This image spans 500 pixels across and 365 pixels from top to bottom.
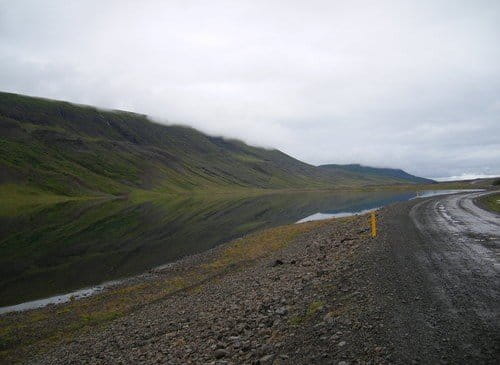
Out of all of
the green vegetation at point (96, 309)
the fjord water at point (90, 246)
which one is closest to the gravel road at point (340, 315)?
the green vegetation at point (96, 309)

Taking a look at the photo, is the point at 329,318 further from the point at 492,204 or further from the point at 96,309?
the point at 492,204

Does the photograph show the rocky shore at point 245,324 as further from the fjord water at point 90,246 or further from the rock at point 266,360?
the fjord water at point 90,246

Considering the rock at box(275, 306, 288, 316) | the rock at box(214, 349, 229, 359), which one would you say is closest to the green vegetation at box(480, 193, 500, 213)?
the rock at box(275, 306, 288, 316)

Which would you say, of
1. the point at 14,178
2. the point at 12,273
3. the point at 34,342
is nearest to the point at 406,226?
the point at 34,342

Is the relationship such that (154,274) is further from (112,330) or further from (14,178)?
(14,178)

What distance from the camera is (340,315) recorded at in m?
12.3

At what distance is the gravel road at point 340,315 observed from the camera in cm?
970

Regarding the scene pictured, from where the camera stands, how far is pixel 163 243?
51.7m

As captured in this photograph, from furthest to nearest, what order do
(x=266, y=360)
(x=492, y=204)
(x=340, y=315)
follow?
(x=492, y=204), (x=340, y=315), (x=266, y=360)

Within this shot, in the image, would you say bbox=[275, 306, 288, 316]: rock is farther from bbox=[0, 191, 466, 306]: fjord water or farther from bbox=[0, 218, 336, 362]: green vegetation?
bbox=[0, 191, 466, 306]: fjord water

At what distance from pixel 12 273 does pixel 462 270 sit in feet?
134

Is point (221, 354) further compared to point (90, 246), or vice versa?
point (90, 246)

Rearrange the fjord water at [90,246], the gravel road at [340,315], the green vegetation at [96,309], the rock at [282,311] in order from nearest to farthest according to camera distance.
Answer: the gravel road at [340,315] → the rock at [282,311] → the green vegetation at [96,309] → the fjord water at [90,246]

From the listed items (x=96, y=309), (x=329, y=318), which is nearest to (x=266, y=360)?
(x=329, y=318)
